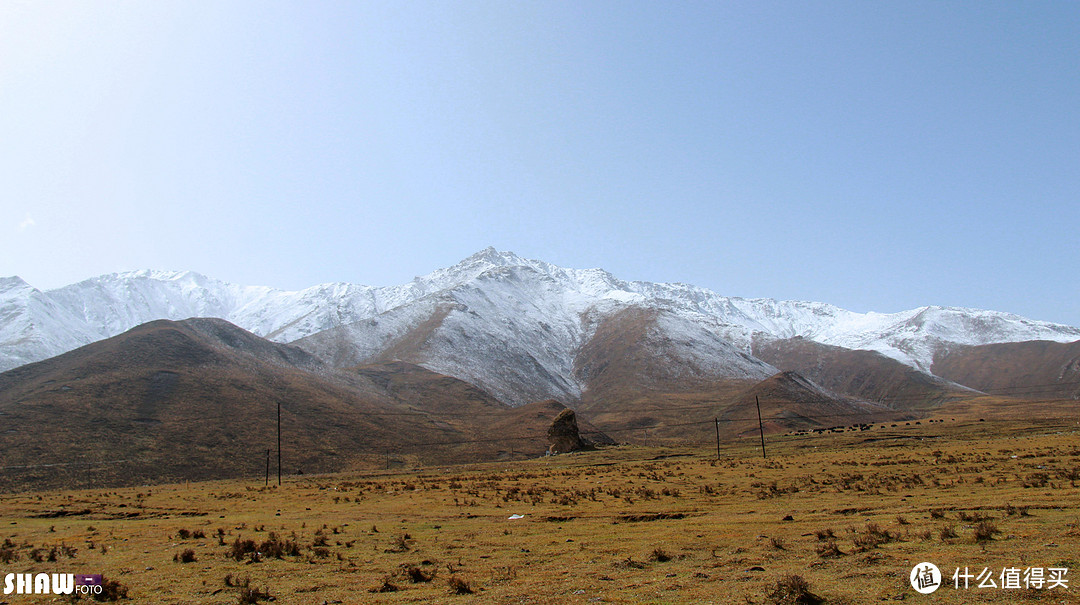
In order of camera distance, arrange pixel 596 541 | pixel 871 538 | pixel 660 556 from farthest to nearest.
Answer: pixel 596 541
pixel 871 538
pixel 660 556

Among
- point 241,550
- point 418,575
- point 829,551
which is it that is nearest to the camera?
point 418,575

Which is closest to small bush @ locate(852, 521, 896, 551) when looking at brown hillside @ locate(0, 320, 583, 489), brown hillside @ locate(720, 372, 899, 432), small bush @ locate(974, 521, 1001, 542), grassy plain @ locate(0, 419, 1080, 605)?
grassy plain @ locate(0, 419, 1080, 605)

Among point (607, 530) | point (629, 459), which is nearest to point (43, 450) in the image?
point (629, 459)

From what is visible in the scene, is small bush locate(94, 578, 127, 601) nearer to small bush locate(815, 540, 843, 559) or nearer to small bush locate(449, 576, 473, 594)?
small bush locate(449, 576, 473, 594)

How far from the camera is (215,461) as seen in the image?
9344cm

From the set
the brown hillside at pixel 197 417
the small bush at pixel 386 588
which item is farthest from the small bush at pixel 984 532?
the brown hillside at pixel 197 417

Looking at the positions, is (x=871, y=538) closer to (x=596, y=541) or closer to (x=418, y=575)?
(x=596, y=541)

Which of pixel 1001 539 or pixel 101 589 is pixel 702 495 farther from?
pixel 101 589

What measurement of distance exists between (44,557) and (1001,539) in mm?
30401

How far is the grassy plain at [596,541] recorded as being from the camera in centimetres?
1422

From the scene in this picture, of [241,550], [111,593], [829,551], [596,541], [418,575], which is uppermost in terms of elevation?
[111,593]

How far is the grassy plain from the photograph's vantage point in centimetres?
1422

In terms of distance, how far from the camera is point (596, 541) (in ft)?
70.5

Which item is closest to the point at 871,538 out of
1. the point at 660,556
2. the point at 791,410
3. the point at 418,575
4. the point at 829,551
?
the point at 829,551
